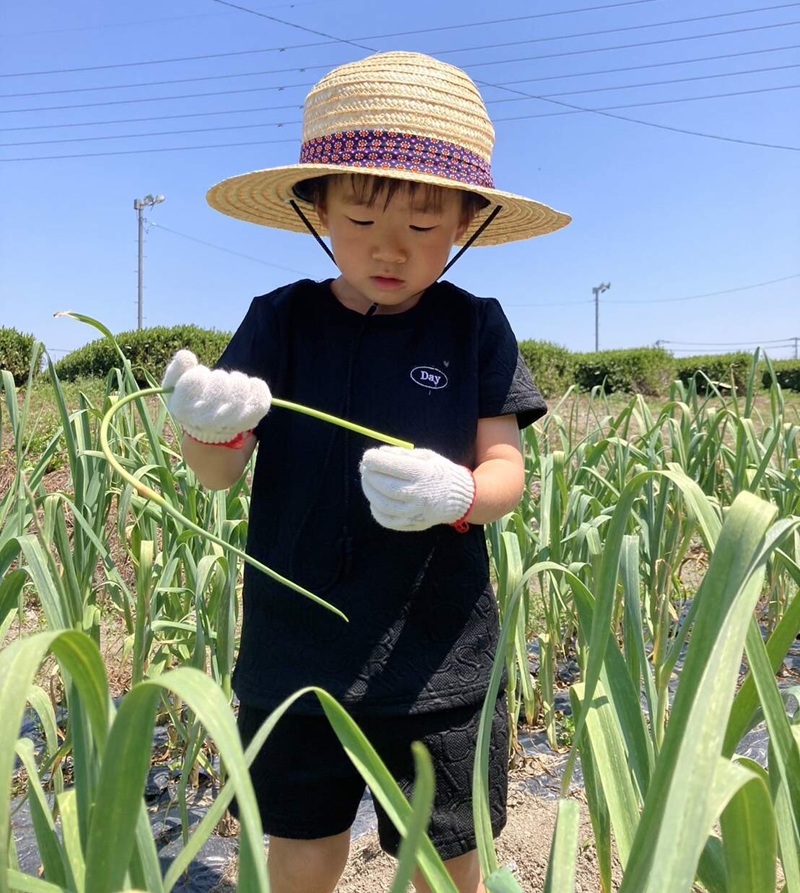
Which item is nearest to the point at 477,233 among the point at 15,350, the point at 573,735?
the point at 573,735

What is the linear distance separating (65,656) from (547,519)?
4.04 feet

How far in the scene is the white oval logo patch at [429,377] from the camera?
1.00 metres

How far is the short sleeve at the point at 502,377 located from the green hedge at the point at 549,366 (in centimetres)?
696

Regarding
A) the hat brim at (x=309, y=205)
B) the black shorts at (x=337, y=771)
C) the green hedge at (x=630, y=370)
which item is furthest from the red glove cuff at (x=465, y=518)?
the green hedge at (x=630, y=370)

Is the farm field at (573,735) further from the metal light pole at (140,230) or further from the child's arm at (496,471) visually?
the metal light pole at (140,230)

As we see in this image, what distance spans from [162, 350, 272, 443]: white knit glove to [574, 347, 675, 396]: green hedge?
833cm

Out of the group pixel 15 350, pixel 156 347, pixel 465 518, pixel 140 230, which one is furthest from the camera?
pixel 140 230

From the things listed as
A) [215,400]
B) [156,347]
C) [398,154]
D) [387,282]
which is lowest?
[215,400]

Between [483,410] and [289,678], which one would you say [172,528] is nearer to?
[289,678]

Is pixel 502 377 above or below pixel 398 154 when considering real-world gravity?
below

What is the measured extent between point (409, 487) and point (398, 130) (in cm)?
41

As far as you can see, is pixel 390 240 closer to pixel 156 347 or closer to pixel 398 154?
pixel 398 154

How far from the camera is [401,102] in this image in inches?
37.4

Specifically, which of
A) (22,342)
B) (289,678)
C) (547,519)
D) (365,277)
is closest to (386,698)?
(289,678)
